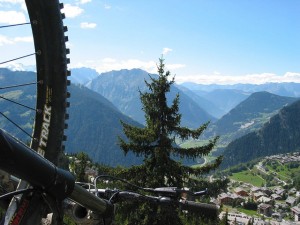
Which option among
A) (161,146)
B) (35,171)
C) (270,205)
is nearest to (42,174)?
(35,171)

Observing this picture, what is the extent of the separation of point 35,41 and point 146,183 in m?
17.9

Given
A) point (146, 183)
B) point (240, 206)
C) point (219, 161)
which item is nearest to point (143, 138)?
point (146, 183)

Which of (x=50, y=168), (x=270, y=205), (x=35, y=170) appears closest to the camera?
(x=35, y=170)

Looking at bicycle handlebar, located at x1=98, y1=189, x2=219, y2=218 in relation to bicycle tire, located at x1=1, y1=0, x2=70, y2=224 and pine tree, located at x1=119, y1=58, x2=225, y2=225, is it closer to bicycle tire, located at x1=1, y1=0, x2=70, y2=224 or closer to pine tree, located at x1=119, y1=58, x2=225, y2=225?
bicycle tire, located at x1=1, y1=0, x2=70, y2=224

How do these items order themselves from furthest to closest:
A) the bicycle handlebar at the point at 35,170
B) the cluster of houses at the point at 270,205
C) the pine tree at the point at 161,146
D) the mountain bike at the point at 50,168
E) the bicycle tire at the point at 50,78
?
the cluster of houses at the point at 270,205
the pine tree at the point at 161,146
the bicycle tire at the point at 50,78
the mountain bike at the point at 50,168
the bicycle handlebar at the point at 35,170

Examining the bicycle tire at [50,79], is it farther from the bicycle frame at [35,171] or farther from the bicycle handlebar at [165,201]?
the bicycle frame at [35,171]

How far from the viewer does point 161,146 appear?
22.4 m

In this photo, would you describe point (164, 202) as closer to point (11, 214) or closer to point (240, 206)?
point (11, 214)

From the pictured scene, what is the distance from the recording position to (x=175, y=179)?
22922mm

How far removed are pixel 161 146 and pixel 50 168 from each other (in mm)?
19943

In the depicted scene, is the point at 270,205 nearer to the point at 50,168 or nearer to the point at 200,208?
the point at 200,208

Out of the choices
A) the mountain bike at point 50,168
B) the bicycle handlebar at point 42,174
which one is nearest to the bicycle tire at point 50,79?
the mountain bike at point 50,168

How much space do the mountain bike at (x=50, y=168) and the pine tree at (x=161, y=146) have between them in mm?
17208

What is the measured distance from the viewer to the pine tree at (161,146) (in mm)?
22141
